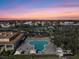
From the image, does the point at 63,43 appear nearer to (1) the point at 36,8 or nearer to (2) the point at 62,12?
(2) the point at 62,12

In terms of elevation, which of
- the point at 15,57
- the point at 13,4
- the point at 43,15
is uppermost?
the point at 13,4

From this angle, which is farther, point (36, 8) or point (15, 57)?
point (36, 8)

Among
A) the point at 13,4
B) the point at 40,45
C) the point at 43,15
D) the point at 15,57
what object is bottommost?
the point at 40,45

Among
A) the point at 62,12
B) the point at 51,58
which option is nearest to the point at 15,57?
the point at 51,58

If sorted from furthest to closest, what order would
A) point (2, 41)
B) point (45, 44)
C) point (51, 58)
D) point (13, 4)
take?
point (45, 44)
point (2, 41)
point (13, 4)
point (51, 58)

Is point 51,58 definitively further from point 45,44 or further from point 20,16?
point 45,44

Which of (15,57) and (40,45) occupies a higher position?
(15,57)

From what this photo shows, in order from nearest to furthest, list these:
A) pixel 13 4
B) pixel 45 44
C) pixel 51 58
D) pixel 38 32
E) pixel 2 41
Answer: pixel 51 58 → pixel 13 4 → pixel 2 41 → pixel 45 44 → pixel 38 32

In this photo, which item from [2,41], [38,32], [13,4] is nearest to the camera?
[13,4]

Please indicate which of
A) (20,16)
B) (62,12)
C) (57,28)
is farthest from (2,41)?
(57,28)
